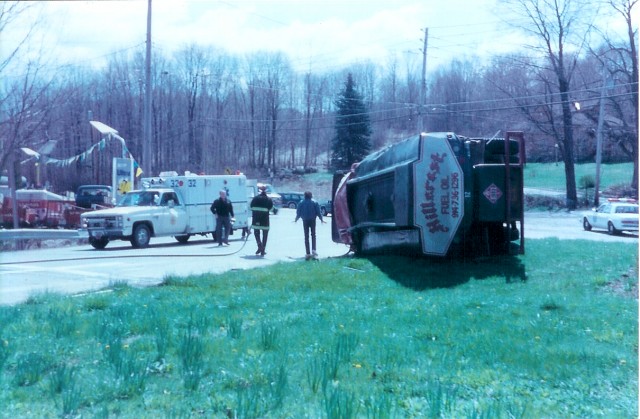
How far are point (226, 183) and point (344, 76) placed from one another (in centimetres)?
668

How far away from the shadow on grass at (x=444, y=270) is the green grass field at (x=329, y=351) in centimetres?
52

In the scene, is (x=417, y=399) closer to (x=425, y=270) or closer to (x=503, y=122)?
(x=425, y=270)

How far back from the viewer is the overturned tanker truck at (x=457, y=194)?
1407 centimetres

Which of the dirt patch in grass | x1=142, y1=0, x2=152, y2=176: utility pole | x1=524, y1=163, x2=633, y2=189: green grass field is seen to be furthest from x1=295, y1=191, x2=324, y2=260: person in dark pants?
x1=524, y1=163, x2=633, y2=189: green grass field

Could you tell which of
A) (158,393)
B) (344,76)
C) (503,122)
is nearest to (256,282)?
(158,393)

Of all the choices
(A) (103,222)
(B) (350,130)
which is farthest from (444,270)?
(B) (350,130)

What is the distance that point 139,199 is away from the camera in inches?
982

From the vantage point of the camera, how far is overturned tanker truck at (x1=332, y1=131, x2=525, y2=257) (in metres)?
14.1

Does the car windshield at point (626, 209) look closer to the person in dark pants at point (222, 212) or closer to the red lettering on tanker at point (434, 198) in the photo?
the person in dark pants at point (222, 212)

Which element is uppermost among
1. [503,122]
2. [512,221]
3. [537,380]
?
[503,122]

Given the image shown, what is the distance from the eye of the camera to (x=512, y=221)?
14.6m

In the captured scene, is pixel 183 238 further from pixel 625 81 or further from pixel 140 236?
pixel 625 81

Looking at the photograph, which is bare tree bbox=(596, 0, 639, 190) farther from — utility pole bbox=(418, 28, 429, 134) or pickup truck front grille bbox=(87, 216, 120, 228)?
pickup truck front grille bbox=(87, 216, 120, 228)

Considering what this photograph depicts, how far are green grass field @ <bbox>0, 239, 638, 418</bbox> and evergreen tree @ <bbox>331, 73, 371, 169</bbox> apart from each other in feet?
61.2
